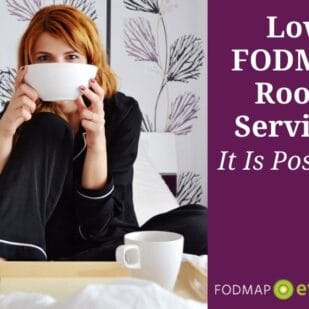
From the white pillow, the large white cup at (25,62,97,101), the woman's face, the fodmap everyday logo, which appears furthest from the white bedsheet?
the white pillow

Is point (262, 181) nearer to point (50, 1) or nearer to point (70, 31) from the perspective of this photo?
point (70, 31)

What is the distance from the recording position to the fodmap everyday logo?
650 mm

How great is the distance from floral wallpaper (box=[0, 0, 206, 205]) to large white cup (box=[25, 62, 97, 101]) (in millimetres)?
1549

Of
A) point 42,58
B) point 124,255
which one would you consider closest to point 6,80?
point 42,58

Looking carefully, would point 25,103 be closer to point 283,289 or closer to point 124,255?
point 124,255

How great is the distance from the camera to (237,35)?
725 mm

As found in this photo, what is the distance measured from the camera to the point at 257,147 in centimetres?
73

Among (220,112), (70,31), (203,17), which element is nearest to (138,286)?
(220,112)

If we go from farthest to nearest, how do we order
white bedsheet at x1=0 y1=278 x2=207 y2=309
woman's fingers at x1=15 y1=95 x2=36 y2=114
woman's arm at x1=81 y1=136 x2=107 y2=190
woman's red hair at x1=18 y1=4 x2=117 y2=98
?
woman's red hair at x1=18 y1=4 x2=117 y2=98
woman's arm at x1=81 y1=136 x2=107 y2=190
woman's fingers at x1=15 y1=95 x2=36 y2=114
white bedsheet at x1=0 y1=278 x2=207 y2=309

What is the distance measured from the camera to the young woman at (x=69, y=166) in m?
0.98

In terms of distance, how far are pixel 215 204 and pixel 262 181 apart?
71mm

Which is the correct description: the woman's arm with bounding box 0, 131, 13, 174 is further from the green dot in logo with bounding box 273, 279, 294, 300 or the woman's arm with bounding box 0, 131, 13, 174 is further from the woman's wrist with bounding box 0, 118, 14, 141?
the green dot in logo with bounding box 273, 279, 294, 300

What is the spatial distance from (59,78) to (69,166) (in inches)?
9.3

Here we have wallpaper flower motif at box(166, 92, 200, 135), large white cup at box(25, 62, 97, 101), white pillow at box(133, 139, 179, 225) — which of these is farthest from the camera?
wallpaper flower motif at box(166, 92, 200, 135)
